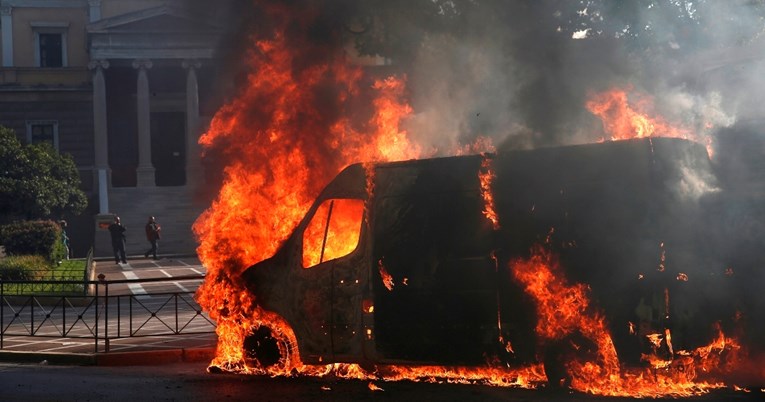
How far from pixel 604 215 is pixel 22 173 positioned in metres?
32.0

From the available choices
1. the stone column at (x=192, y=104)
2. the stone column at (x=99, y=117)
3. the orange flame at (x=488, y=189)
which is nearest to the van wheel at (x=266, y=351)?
the orange flame at (x=488, y=189)

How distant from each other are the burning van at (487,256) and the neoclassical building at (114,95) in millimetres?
32357

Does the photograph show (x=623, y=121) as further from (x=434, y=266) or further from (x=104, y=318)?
(x=104, y=318)

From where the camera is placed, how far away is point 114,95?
5056cm

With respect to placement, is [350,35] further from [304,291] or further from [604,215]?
[604,215]

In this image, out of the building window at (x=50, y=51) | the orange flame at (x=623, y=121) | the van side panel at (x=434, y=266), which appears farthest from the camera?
the building window at (x=50, y=51)

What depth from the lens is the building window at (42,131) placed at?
1986 inches

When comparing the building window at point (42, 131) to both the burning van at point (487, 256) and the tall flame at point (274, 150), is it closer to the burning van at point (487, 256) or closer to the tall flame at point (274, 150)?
the tall flame at point (274, 150)

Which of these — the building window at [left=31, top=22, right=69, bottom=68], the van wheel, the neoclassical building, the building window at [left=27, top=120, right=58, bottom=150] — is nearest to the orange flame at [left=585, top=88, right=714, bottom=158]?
the van wheel

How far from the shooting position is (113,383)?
32.8ft

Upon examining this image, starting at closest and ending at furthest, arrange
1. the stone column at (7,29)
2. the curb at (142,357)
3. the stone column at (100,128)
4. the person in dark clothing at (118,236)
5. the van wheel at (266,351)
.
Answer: the van wheel at (266,351) → the curb at (142,357) → the person in dark clothing at (118,236) → the stone column at (100,128) → the stone column at (7,29)

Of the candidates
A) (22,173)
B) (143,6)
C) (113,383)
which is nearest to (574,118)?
(113,383)

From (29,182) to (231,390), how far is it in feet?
95.8

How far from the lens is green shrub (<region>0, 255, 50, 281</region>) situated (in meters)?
24.0
